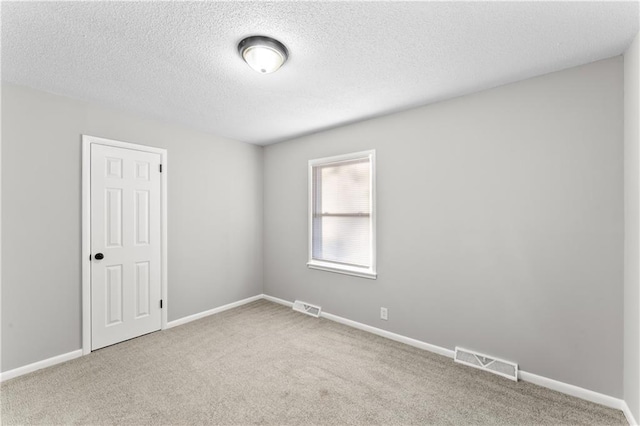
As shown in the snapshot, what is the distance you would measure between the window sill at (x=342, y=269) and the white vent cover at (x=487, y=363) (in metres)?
1.11

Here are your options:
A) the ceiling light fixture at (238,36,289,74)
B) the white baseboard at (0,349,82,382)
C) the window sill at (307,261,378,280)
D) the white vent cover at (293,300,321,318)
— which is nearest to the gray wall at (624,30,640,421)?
the window sill at (307,261,378,280)

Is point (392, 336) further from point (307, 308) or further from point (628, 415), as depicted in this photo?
point (628, 415)

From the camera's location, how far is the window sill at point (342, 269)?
3.37 metres

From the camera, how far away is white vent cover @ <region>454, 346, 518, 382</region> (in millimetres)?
2387

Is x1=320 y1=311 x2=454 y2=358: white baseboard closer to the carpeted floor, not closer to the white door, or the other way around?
the carpeted floor

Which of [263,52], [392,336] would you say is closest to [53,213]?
[263,52]

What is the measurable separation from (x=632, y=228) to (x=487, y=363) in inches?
58.7

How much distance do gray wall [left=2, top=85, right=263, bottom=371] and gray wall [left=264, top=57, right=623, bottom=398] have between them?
2.19 metres

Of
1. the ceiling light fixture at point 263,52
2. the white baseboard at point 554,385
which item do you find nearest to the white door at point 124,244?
the ceiling light fixture at point 263,52

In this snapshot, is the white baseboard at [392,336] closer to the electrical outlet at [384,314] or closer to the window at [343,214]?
the electrical outlet at [384,314]

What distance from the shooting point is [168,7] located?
1561 mm

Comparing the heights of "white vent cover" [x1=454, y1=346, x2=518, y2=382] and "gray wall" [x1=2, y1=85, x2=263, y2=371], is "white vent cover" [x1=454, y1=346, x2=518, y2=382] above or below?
below

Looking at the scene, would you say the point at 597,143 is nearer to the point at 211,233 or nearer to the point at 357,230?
the point at 357,230

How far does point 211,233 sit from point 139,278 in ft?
3.35
